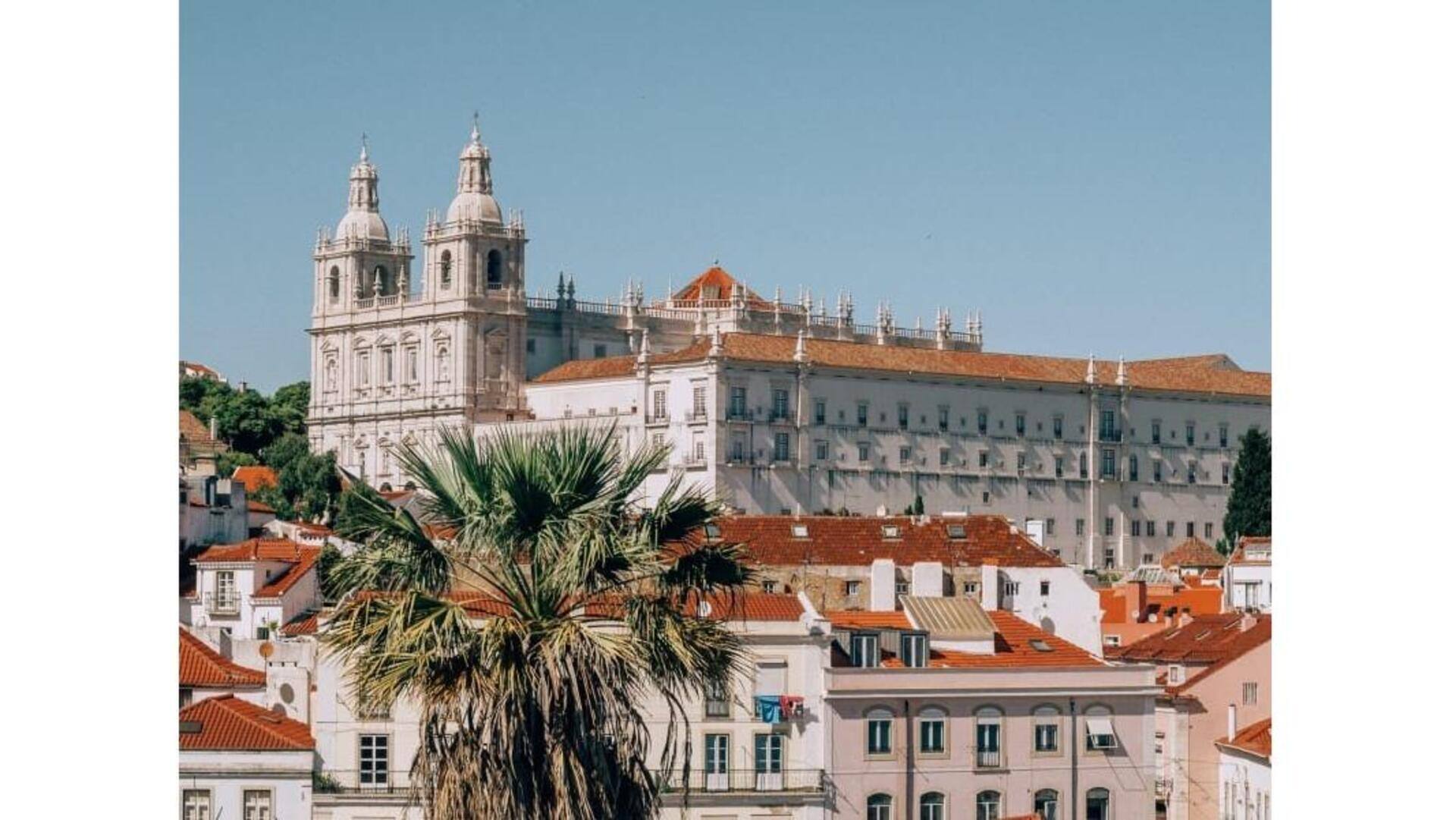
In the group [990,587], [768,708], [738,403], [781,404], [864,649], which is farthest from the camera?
[781,404]

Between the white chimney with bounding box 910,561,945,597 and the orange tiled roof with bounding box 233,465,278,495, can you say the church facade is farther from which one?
the white chimney with bounding box 910,561,945,597

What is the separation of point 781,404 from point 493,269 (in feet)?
41.3

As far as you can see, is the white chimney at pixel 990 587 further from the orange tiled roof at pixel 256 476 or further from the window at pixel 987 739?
the orange tiled roof at pixel 256 476

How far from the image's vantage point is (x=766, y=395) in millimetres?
78750

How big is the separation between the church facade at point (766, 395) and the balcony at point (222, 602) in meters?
36.7

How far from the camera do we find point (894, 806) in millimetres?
22062

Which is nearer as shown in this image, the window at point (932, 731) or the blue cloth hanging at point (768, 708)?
the window at point (932, 731)

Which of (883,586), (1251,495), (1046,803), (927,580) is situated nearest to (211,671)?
(1046,803)

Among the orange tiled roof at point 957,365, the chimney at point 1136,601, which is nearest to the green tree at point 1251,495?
the orange tiled roof at point 957,365

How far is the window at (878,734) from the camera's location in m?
22.2

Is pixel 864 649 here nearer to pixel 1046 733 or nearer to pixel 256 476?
pixel 1046 733
